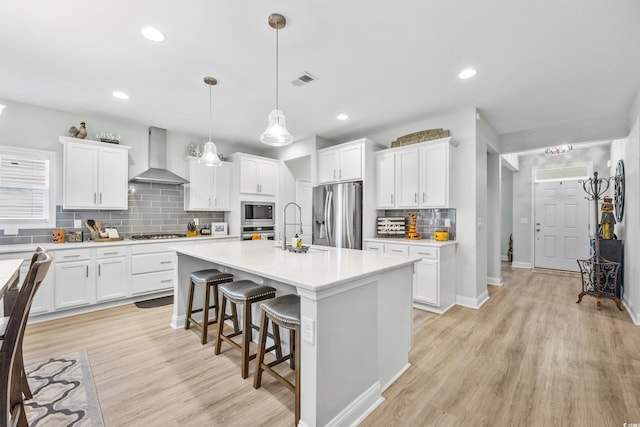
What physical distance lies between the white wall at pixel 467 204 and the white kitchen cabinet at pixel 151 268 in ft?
13.0

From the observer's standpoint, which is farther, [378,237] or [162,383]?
[378,237]

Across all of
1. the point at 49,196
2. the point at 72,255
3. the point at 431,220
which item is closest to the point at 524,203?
the point at 431,220

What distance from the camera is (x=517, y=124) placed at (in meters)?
4.29

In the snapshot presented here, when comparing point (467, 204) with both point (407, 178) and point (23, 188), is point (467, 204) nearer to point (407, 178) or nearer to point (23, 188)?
point (407, 178)

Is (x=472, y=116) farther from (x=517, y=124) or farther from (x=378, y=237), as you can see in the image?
(x=378, y=237)

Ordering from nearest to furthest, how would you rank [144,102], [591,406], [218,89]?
[591,406]
[218,89]
[144,102]

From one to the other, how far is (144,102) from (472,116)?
13.9ft

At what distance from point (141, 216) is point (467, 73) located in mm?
4833

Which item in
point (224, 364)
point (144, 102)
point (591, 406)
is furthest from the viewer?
point (144, 102)

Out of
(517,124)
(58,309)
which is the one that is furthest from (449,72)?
(58,309)

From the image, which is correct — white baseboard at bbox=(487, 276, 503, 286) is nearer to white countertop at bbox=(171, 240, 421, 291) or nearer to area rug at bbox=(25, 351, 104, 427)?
white countertop at bbox=(171, 240, 421, 291)

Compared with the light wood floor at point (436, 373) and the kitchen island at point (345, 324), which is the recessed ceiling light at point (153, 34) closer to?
the kitchen island at point (345, 324)

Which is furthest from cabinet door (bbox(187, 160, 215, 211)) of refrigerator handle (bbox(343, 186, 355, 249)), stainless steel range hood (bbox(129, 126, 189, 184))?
refrigerator handle (bbox(343, 186, 355, 249))

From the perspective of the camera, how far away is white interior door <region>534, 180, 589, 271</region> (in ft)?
19.1
